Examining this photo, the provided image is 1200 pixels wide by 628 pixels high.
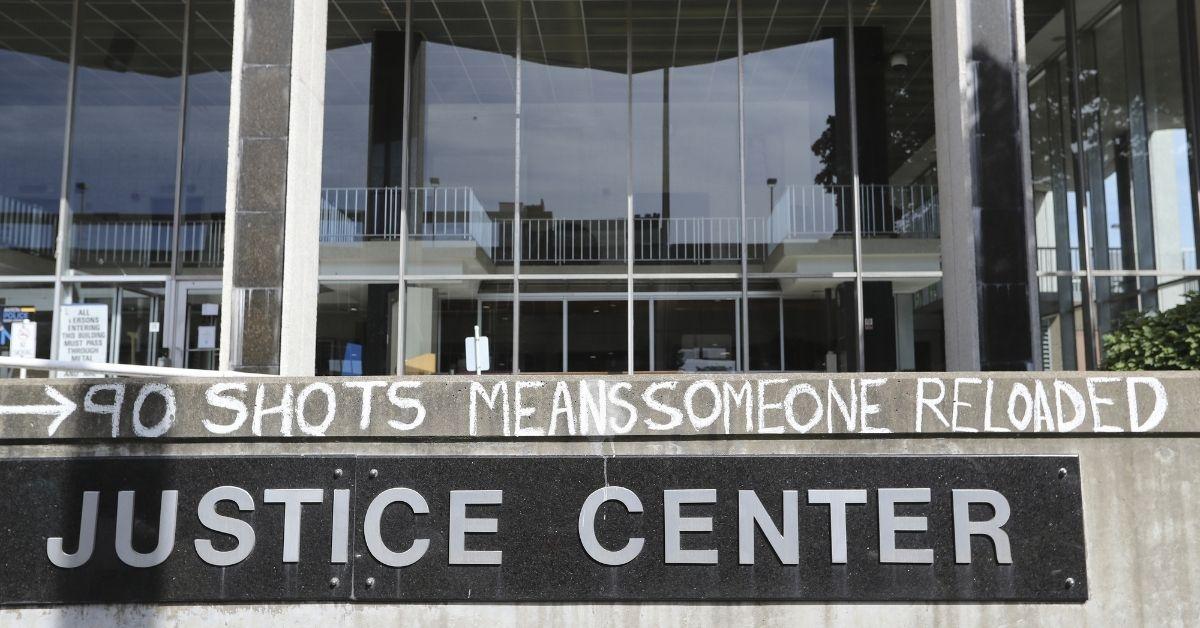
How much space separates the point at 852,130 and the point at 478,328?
18.4ft

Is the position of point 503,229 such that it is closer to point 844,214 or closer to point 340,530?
point 844,214

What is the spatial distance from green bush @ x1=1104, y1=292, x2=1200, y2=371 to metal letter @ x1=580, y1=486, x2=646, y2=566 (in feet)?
14.8

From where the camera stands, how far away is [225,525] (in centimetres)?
427

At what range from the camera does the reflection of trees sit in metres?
12.4

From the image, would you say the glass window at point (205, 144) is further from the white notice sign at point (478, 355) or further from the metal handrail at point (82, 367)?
the metal handrail at point (82, 367)

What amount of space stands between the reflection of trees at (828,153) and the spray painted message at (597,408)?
831 centimetres

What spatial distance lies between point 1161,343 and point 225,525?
6.30 meters

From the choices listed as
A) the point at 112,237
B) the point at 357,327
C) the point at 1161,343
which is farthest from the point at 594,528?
the point at 112,237

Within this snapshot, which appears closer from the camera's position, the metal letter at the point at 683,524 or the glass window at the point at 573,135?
the metal letter at the point at 683,524

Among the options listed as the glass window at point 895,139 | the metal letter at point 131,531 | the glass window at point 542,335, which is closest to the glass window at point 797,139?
the glass window at point 895,139

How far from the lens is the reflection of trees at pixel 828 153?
40.7 ft

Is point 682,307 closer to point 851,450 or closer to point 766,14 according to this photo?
point 766,14

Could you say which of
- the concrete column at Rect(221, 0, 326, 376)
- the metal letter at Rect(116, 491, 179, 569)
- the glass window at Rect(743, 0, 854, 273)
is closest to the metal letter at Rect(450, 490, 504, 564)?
the metal letter at Rect(116, 491, 179, 569)

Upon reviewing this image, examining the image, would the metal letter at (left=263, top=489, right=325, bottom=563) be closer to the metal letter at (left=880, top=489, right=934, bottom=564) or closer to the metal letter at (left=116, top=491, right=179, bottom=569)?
the metal letter at (left=116, top=491, right=179, bottom=569)
